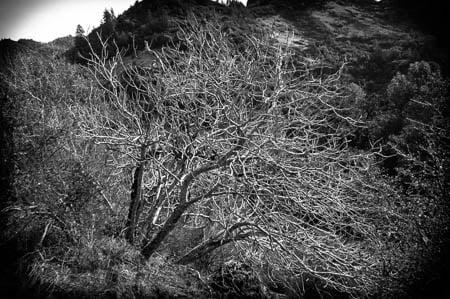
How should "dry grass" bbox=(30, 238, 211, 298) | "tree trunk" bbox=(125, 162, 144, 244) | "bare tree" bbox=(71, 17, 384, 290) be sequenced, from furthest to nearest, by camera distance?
"tree trunk" bbox=(125, 162, 144, 244) < "dry grass" bbox=(30, 238, 211, 298) < "bare tree" bbox=(71, 17, 384, 290)

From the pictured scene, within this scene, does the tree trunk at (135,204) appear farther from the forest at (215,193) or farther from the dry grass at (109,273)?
the dry grass at (109,273)

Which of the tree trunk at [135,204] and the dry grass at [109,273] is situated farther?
the tree trunk at [135,204]

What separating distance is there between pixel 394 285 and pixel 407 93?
2886 centimetres

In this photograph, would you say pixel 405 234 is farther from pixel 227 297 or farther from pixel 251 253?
pixel 227 297

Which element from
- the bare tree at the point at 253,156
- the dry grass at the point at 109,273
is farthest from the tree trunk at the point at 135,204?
the dry grass at the point at 109,273

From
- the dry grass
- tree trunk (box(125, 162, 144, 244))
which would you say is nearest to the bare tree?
tree trunk (box(125, 162, 144, 244))

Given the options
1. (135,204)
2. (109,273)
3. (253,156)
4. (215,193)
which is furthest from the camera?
(135,204)

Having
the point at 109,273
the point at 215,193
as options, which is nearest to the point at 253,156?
the point at 215,193

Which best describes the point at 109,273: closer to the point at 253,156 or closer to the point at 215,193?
the point at 215,193

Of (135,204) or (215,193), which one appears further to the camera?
(135,204)

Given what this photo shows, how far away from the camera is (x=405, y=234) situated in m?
6.33

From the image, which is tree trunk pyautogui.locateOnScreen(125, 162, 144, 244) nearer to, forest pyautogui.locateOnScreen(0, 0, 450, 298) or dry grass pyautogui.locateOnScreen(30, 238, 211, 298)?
forest pyautogui.locateOnScreen(0, 0, 450, 298)

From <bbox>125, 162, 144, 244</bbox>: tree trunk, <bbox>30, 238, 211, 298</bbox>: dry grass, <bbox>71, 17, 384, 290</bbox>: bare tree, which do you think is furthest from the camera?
<bbox>125, 162, 144, 244</bbox>: tree trunk

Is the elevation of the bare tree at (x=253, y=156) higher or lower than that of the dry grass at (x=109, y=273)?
higher
